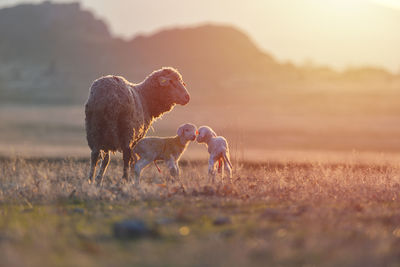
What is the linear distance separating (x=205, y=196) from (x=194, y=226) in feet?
8.98

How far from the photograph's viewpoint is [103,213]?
9.18 m

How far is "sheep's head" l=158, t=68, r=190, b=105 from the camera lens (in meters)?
14.6

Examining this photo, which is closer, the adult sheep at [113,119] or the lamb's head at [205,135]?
the adult sheep at [113,119]

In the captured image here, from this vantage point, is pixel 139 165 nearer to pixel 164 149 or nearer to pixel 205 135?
pixel 164 149

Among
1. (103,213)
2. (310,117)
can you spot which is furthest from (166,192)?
(310,117)

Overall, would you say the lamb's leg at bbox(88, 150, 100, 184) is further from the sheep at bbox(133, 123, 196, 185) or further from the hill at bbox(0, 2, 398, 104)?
the hill at bbox(0, 2, 398, 104)

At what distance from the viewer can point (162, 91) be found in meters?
14.6

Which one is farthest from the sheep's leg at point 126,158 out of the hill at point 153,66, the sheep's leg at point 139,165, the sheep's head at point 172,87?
the hill at point 153,66

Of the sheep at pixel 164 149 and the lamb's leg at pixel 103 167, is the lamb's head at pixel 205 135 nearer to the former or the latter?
the sheep at pixel 164 149

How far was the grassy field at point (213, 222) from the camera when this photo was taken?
6066mm

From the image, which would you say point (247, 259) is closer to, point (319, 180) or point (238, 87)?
point (319, 180)

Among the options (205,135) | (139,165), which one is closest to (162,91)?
(205,135)

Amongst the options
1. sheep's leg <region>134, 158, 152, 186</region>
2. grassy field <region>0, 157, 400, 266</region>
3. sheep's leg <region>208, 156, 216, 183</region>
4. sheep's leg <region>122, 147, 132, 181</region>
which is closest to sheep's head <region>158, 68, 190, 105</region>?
sheep's leg <region>134, 158, 152, 186</region>

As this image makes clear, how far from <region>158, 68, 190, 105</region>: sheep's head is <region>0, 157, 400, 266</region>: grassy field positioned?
2.48 m
